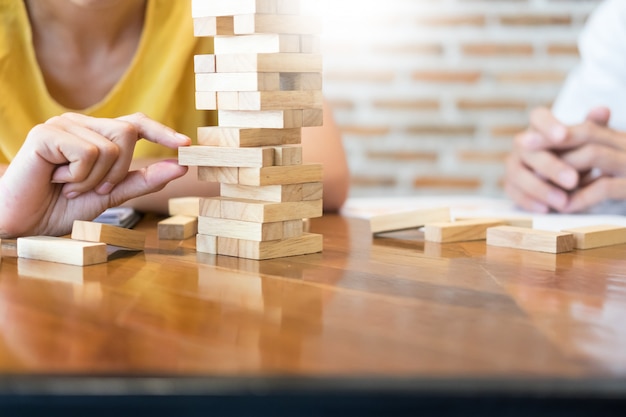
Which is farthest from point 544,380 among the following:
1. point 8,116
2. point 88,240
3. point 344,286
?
point 8,116

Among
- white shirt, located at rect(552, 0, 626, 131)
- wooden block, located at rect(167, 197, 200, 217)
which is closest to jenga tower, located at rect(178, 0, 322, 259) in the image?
wooden block, located at rect(167, 197, 200, 217)

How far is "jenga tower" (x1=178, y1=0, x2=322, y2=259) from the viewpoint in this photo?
0.95m

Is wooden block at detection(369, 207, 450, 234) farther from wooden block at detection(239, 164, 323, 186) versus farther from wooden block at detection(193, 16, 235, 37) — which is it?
wooden block at detection(193, 16, 235, 37)

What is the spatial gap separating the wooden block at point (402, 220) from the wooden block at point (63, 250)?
0.45 m

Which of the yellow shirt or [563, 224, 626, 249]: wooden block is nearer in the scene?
[563, 224, 626, 249]: wooden block

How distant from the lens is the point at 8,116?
1.56 m

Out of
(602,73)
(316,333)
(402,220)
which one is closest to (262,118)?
(402,220)

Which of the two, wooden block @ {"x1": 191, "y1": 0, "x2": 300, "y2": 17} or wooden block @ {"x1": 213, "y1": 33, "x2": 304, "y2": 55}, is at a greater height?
wooden block @ {"x1": 191, "y1": 0, "x2": 300, "y2": 17}

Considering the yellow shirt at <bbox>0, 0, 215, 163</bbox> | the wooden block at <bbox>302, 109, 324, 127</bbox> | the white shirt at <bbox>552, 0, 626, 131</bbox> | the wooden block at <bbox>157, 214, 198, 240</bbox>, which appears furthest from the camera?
the white shirt at <bbox>552, 0, 626, 131</bbox>

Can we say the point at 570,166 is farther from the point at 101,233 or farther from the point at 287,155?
the point at 101,233

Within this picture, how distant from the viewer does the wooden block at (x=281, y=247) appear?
3.11ft

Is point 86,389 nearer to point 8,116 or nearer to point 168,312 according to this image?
point 168,312

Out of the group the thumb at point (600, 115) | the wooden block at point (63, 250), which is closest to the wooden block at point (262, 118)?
the wooden block at point (63, 250)

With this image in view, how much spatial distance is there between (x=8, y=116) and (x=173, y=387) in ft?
4.17
